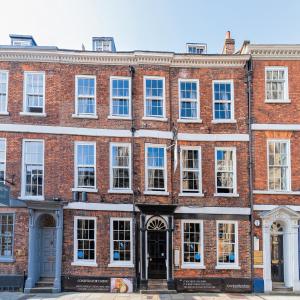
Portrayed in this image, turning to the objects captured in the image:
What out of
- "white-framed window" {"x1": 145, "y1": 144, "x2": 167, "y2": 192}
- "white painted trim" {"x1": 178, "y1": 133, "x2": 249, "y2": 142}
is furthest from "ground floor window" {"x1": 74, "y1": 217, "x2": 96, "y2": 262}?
"white painted trim" {"x1": 178, "y1": 133, "x2": 249, "y2": 142}

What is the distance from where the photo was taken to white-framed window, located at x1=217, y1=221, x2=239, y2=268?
18.2 m

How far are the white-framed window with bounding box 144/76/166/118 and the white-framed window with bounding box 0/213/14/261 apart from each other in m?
8.09

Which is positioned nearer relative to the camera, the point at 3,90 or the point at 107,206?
the point at 107,206

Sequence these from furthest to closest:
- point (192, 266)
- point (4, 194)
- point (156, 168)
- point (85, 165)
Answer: point (156, 168) < point (85, 165) < point (192, 266) < point (4, 194)

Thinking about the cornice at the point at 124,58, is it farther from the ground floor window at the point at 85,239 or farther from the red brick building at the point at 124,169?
the ground floor window at the point at 85,239

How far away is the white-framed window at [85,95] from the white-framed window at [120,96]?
878 mm

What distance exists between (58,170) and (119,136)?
3230mm

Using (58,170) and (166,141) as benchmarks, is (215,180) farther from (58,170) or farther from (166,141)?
(58,170)

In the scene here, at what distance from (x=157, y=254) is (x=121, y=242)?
1737 mm

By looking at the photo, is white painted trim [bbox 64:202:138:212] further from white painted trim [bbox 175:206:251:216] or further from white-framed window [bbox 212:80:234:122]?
white-framed window [bbox 212:80:234:122]

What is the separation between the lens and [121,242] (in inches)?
717

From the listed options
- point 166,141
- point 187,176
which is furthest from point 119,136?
point 187,176

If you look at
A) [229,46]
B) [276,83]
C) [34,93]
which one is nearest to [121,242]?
[34,93]

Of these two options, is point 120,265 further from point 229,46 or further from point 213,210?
point 229,46
